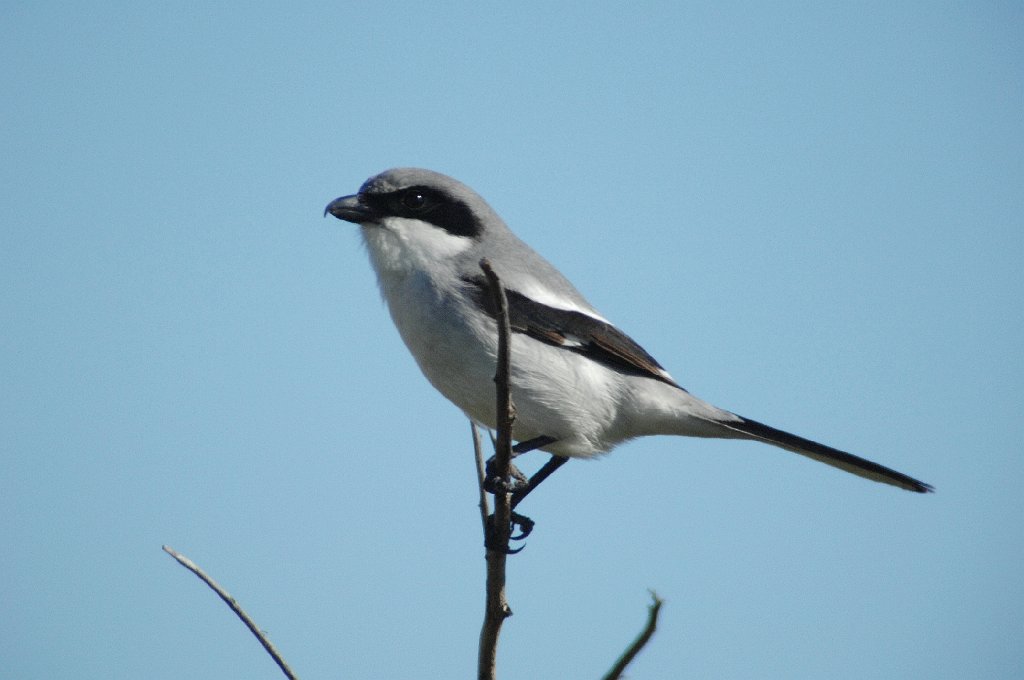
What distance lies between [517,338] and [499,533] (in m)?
1.17

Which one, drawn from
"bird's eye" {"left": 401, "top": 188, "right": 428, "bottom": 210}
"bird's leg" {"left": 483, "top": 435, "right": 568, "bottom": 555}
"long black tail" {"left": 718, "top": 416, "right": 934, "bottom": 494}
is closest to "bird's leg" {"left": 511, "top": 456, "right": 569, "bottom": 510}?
"bird's leg" {"left": 483, "top": 435, "right": 568, "bottom": 555}

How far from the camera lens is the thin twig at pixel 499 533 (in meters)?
2.71

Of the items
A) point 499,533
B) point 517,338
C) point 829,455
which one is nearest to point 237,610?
point 499,533

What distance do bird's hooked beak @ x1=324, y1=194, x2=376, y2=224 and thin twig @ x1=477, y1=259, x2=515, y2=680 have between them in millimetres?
1880

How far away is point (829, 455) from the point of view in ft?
14.6

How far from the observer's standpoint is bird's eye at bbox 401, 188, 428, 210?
182 inches

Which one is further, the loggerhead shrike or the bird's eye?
the bird's eye

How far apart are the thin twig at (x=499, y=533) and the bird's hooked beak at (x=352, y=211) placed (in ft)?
6.17

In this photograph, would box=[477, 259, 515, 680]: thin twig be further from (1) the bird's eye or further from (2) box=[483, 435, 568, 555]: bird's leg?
(1) the bird's eye

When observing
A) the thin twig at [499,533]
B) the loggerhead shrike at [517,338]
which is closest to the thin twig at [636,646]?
the thin twig at [499,533]

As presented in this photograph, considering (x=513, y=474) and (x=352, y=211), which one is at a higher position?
(x=352, y=211)

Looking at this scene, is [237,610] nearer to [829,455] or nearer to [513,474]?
[513,474]

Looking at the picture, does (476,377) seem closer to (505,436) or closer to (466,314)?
(466,314)

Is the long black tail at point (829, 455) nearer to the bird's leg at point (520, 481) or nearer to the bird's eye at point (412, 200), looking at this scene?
the bird's leg at point (520, 481)
